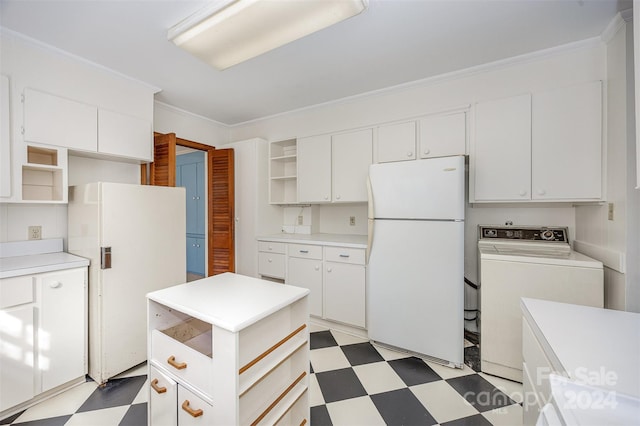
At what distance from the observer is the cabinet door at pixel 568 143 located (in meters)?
1.83

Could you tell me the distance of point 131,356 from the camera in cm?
198

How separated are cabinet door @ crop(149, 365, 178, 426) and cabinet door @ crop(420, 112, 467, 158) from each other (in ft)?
8.07

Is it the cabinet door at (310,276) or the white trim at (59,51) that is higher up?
the white trim at (59,51)

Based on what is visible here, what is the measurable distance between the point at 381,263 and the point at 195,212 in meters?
3.54

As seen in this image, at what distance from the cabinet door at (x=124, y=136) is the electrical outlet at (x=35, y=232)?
29.7 inches

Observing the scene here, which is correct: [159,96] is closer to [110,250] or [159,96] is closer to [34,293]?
[110,250]

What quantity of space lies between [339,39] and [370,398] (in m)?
2.47

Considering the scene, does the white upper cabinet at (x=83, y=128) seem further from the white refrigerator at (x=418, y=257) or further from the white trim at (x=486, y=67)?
the white refrigerator at (x=418, y=257)

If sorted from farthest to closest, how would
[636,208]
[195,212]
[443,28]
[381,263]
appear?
1. [195,212]
2. [381,263]
3. [443,28]
4. [636,208]

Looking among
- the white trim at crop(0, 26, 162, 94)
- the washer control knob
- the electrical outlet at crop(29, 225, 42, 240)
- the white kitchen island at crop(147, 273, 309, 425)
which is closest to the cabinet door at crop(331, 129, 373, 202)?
the washer control knob

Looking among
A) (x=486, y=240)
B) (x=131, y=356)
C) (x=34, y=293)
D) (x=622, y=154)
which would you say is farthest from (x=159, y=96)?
(x=622, y=154)

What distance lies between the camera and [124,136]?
2.35 meters

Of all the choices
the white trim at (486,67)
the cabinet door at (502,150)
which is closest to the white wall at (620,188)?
the white trim at (486,67)

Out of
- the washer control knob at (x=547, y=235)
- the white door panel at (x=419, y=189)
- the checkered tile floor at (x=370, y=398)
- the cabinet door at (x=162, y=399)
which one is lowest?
the checkered tile floor at (x=370, y=398)
